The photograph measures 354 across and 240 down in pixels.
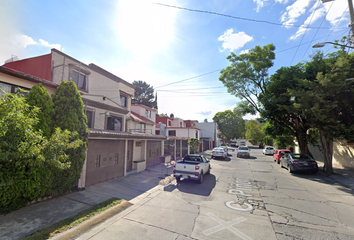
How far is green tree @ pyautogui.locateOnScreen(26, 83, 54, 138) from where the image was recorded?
19.8 feet

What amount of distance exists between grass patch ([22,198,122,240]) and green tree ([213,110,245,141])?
54304mm

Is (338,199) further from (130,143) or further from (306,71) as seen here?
(130,143)

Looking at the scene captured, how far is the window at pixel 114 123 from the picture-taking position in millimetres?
12834

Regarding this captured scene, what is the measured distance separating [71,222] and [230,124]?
56.2 meters

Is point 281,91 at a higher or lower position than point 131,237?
higher

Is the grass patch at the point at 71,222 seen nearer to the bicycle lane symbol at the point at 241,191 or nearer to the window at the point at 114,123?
the bicycle lane symbol at the point at 241,191

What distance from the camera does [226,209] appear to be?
5750 millimetres

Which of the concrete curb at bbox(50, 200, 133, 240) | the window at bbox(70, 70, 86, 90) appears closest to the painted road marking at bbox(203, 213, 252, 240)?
the concrete curb at bbox(50, 200, 133, 240)

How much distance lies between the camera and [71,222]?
14.8 feet

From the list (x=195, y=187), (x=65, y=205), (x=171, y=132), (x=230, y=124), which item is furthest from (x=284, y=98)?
(x=230, y=124)

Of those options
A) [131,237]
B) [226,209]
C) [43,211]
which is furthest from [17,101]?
[226,209]

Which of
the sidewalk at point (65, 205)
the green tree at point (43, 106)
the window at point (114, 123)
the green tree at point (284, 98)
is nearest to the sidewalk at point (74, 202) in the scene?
the sidewalk at point (65, 205)

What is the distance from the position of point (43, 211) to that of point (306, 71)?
1764cm

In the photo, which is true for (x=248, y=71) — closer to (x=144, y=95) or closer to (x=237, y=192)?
(x=237, y=192)
